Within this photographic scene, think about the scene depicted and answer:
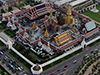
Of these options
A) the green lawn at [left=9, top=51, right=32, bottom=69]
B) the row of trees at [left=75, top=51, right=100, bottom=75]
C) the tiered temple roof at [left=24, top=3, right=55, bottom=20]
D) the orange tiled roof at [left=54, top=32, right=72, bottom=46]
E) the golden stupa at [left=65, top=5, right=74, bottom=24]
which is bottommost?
the row of trees at [left=75, top=51, right=100, bottom=75]

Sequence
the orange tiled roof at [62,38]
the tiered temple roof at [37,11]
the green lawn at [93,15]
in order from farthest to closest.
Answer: the green lawn at [93,15]
the tiered temple roof at [37,11]
the orange tiled roof at [62,38]

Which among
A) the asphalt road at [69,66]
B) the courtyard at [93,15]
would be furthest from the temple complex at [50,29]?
the courtyard at [93,15]

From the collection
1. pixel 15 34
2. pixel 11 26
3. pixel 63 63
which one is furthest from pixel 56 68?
pixel 11 26

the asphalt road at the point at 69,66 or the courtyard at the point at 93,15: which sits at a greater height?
the courtyard at the point at 93,15

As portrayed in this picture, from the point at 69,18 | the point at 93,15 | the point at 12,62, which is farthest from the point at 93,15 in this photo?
the point at 12,62

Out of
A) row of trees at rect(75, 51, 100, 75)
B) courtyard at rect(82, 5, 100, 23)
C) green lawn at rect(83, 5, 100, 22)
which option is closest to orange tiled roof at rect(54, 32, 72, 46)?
row of trees at rect(75, 51, 100, 75)

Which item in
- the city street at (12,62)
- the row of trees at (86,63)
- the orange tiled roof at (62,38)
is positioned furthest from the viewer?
the orange tiled roof at (62,38)

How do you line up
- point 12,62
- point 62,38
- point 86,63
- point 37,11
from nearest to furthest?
point 86,63 < point 12,62 < point 62,38 < point 37,11

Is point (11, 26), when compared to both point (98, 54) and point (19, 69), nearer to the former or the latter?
point (19, 69)

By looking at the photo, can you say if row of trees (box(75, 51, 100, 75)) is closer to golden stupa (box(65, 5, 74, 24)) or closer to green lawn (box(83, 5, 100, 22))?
golden stupa (box(65, 5, 74, 24))

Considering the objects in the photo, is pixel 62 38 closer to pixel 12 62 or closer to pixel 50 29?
pixel 50 29

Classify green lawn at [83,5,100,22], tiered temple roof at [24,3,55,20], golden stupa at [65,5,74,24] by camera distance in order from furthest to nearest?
green lawn at [83,5,100,22] → tiered temple roof at [24,3,55,20] → golden stupa at [65,5,74,24]

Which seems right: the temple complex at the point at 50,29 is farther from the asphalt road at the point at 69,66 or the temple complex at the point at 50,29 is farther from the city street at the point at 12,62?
the city street at the point at 12,62
